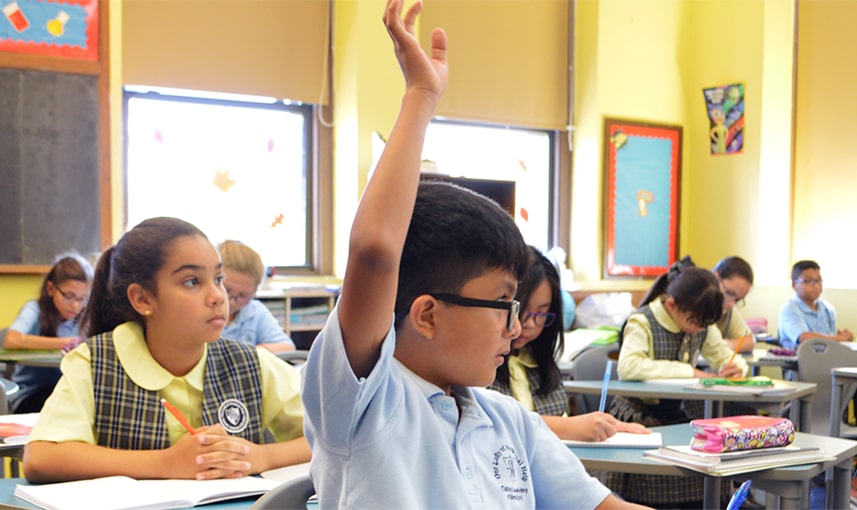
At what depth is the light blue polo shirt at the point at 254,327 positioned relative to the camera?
3609 millimetres

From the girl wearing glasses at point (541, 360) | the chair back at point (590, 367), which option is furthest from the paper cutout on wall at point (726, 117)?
the girl wearing glasses at point (541, 360)

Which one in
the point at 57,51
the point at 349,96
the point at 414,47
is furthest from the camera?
the point at 349,96

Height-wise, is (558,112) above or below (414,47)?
above

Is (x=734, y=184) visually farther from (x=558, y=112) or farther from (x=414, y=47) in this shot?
(x=414, y=47)

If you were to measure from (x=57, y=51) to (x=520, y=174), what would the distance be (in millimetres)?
3508

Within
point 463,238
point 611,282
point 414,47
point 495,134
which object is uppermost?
point 495,134

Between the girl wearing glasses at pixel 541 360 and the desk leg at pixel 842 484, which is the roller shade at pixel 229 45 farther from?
the desk leg at pixel 842 484

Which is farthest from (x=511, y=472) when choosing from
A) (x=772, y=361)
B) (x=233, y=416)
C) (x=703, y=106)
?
(x=703, y=106)

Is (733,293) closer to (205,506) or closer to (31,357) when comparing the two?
(31,357)

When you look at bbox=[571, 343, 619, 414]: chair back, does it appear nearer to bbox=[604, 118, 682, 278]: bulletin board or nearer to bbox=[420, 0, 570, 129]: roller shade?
bbox=[420, 0, 570, 129]: roller shade

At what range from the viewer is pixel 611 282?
6938 millimetres

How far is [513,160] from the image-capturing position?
22.6 ft

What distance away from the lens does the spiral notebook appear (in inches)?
81.9

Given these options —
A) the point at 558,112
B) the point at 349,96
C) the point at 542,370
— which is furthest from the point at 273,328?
the point at 558,112
